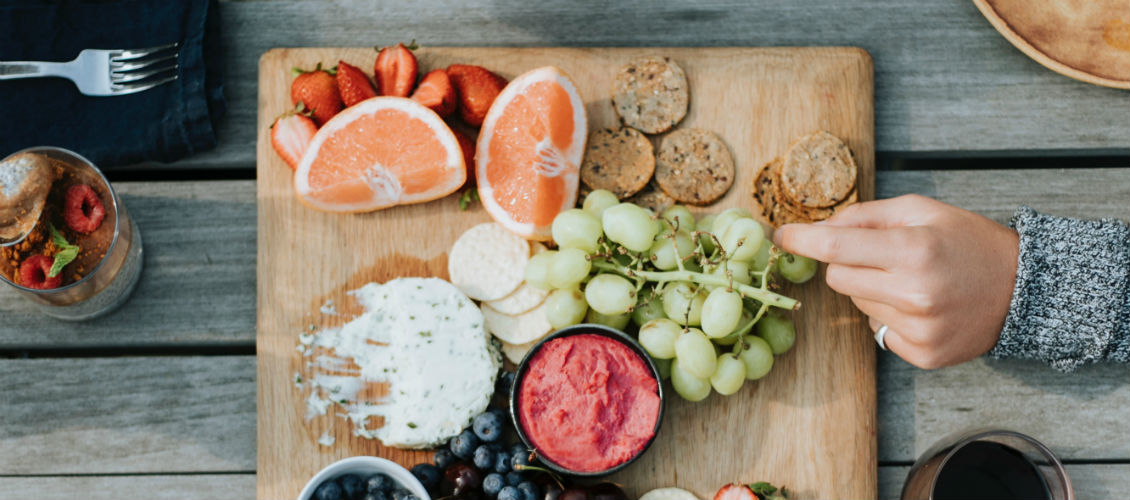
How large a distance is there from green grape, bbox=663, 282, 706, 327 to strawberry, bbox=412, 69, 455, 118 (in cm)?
51

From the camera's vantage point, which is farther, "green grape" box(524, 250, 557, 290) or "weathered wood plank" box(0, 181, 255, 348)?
"weathered wood plank" box(0, 181, 255, 348)

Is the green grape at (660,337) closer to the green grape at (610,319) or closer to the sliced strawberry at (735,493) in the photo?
the green grape at (610,319)

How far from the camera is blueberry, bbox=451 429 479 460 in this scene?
137cm

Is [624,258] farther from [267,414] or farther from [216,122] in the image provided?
[216,122]

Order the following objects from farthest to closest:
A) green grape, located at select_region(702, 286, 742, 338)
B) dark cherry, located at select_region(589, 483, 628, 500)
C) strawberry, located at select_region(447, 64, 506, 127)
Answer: strawberry, located at select_region(447, 64, 506, 127)
dark cherry, located at select_region(589, 483, 628, 500)
green grape, located at select_region(702, 286, 742, 338)

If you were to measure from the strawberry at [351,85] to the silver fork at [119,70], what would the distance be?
34 centimetres

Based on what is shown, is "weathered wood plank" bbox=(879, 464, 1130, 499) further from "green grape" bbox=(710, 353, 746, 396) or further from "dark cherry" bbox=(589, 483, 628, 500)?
"dark cherry" bbox=(589, 483, 628, 500)

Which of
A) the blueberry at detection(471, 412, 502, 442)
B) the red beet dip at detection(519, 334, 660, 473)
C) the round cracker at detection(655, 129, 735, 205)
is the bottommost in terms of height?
the blueberry at detection(471, 412, 502, 442)

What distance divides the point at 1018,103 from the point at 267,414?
5.00 ft

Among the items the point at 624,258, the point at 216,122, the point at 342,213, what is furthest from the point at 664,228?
the point at 216,122

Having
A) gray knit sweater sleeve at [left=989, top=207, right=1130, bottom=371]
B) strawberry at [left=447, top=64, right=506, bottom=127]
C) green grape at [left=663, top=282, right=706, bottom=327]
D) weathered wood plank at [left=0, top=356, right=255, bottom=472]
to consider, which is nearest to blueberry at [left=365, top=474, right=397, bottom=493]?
weathered wood plank at [left=0, top=356, right=255, bottom=472]

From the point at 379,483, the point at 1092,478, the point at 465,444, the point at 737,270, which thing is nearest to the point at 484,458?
the point at 465,444

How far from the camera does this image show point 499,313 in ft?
4.76

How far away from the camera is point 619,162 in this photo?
1.46 metres
